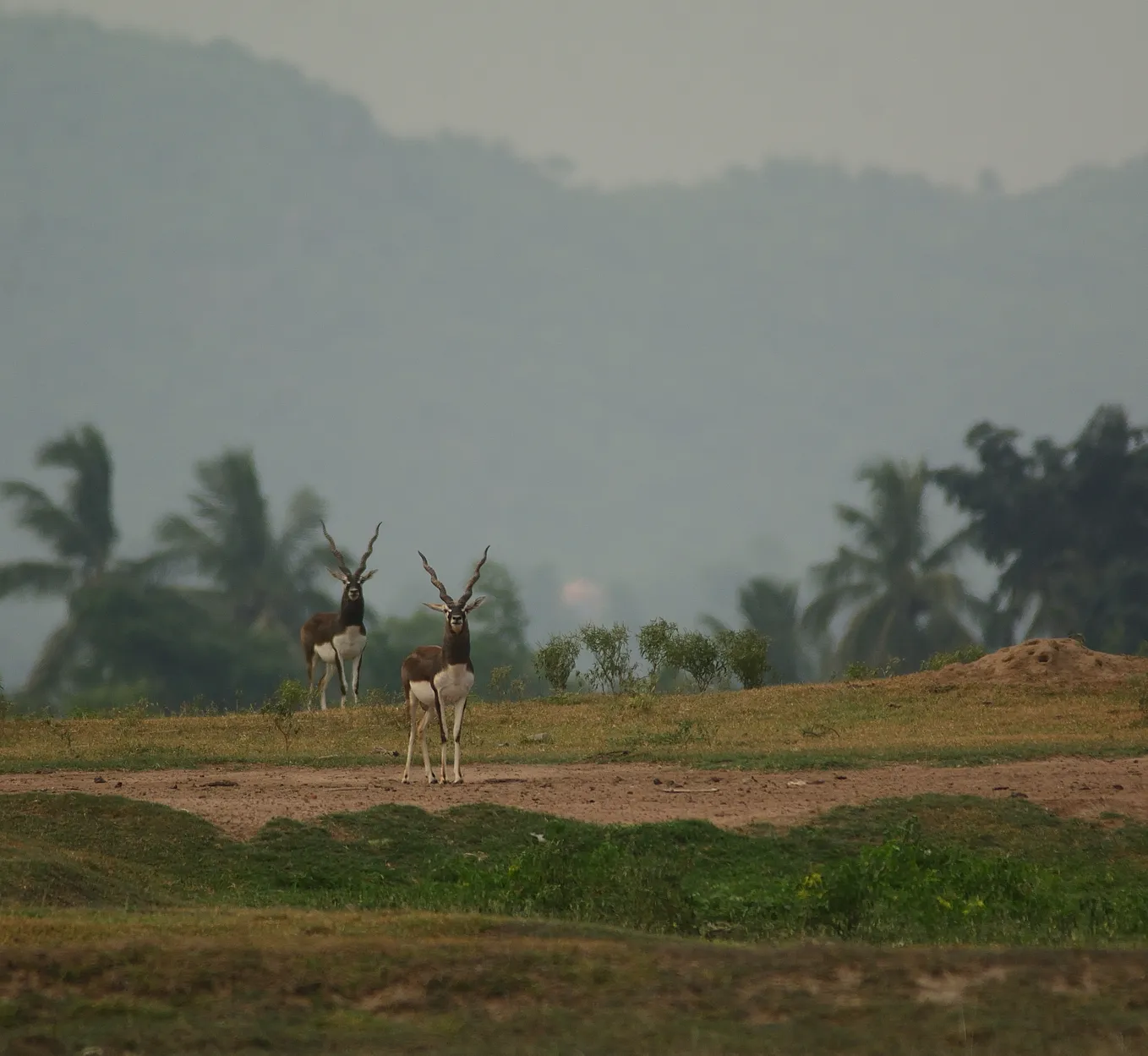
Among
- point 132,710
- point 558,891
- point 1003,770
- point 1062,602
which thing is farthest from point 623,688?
point 1062,602

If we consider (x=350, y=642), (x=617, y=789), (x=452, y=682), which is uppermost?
(x=350, y=642)

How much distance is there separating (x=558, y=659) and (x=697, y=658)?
114 inches

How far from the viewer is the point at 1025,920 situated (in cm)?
1105

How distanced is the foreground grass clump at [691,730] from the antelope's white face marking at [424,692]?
9.61 feet

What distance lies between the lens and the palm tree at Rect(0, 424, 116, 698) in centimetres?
6475

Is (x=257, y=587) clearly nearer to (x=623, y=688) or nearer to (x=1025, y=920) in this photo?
(x=623, y=688)

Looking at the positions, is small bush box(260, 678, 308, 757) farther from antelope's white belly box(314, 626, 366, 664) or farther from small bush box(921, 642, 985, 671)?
small bush box(921, 642, 985, 671)

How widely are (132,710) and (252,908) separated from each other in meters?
16.9

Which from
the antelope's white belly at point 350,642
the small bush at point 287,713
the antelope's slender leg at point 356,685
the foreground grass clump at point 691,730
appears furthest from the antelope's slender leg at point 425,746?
the antelope's white belly at point 350,642

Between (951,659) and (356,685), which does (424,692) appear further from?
(951,659)

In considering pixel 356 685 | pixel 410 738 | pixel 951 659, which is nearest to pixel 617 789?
pixel 410 738

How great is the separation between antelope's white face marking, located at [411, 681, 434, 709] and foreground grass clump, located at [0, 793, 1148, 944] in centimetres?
251

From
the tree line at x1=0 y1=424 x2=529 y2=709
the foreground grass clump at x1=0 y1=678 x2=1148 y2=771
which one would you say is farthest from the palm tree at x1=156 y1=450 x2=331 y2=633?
the foreground grass clump at x1=0 y1=678 x2=1148 y2=771

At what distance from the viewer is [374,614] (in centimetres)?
7475
